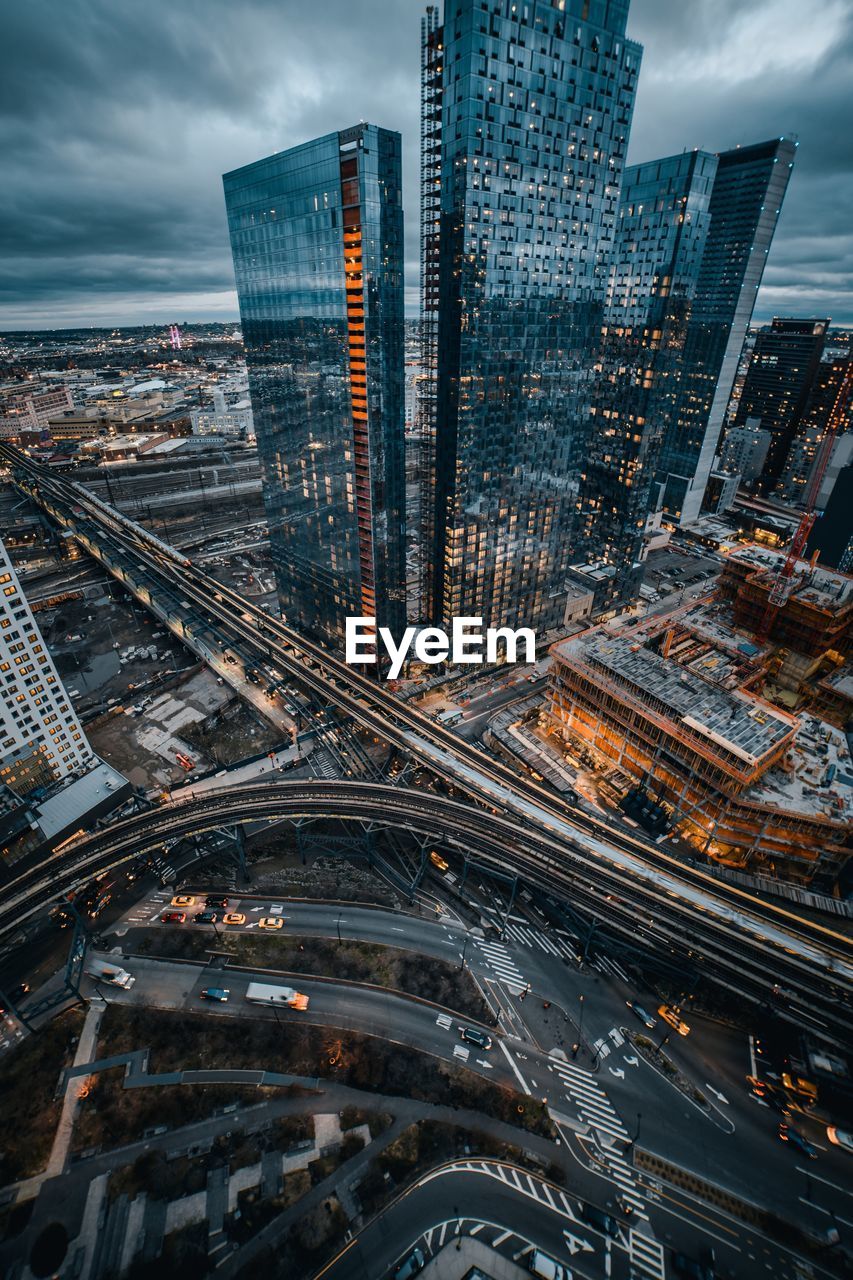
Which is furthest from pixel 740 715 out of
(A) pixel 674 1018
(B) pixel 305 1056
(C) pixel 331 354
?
(C) pixel 331 354

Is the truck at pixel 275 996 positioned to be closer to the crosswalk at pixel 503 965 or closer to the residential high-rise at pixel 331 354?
the crosswalk at pixel 503 965

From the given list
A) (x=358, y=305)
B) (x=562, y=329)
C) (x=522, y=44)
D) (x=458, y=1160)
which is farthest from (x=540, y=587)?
(x=458, y=1160)

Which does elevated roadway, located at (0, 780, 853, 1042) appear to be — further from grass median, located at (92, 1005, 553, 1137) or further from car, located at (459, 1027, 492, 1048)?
grass median, located at (92, 1005, 553, 1137)

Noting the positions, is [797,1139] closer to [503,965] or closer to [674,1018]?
[674,1018]

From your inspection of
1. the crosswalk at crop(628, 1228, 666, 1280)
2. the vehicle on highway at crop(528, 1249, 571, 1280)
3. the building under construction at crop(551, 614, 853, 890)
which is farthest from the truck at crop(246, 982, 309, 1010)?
the building under construction at crop(551, 614, 853, 890)

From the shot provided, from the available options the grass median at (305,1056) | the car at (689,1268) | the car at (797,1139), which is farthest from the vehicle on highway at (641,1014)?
the car at (689,1268)

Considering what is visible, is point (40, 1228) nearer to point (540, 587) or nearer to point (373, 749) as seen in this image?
point (373, 749)
